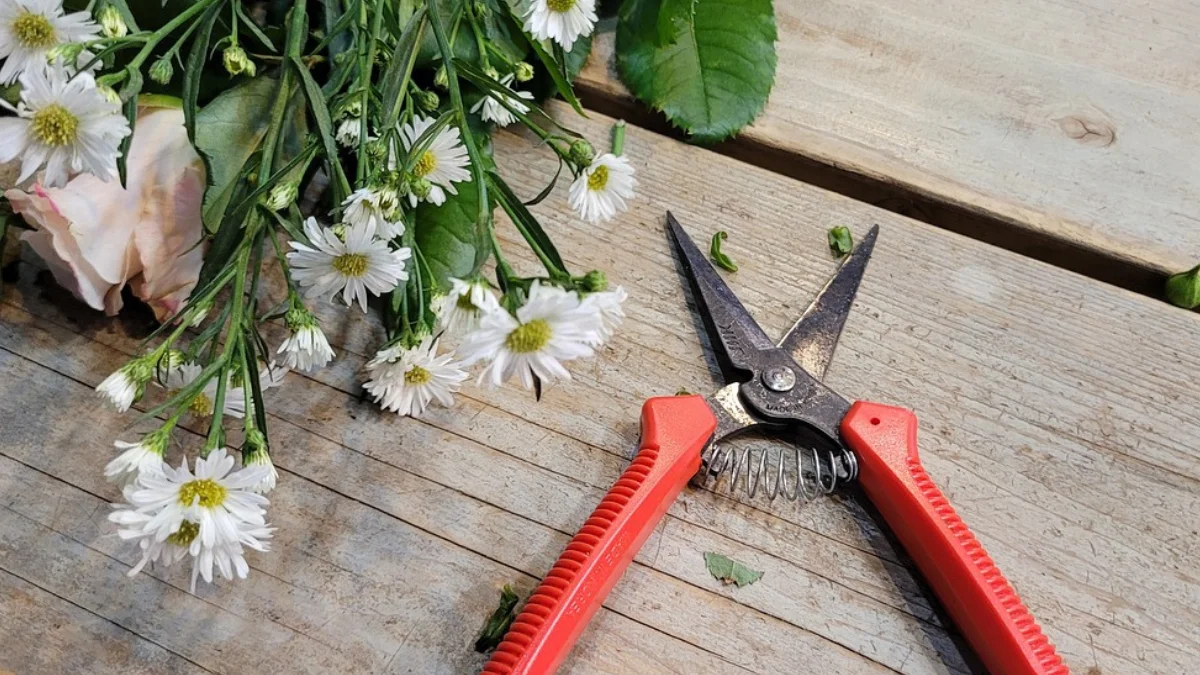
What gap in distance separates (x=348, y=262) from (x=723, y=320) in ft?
0.81

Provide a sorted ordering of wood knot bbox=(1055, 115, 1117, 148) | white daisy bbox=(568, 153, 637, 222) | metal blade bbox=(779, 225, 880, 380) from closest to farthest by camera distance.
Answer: white daisy bbox=(568, 153, 637, 222) → metal blade bbox=(779, 225, 880, 380) → wood knot bbox=(1055, 115, 1117, 148)

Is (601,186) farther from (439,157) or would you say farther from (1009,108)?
(1009,108)

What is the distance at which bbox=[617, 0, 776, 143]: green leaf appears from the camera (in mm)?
678

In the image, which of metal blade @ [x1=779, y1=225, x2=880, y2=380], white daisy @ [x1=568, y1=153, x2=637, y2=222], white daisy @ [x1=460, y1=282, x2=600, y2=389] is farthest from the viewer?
metal blade @ [x1=779, y1=225, x2=880, y2=380]

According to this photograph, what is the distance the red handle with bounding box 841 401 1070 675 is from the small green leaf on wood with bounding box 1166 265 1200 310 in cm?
25

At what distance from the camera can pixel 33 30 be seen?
0.44 m

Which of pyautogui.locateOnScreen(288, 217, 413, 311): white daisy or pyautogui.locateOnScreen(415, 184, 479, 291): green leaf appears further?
pyautogui.locateOnScreen(415, 184, 479, 291): green leaf

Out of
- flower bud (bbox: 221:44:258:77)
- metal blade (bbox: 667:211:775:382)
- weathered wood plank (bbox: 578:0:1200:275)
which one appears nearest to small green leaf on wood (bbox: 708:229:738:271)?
metal blade (bbox: 667:211:775:382)

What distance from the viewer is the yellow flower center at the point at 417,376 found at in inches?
20.4

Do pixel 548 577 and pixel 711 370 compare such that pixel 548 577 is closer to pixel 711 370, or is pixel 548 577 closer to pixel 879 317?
pixel 711 370

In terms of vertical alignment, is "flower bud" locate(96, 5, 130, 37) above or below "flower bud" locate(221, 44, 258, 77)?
below

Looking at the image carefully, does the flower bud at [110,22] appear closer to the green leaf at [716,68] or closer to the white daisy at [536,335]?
the white daisy at [536,335]

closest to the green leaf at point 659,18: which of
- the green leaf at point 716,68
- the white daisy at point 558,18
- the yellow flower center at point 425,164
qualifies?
the green leaf at point 716,68

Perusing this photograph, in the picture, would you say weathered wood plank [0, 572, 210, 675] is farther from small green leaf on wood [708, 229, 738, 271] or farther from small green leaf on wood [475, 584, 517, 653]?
small green leaf on wood [708, 229, 738, 271]
